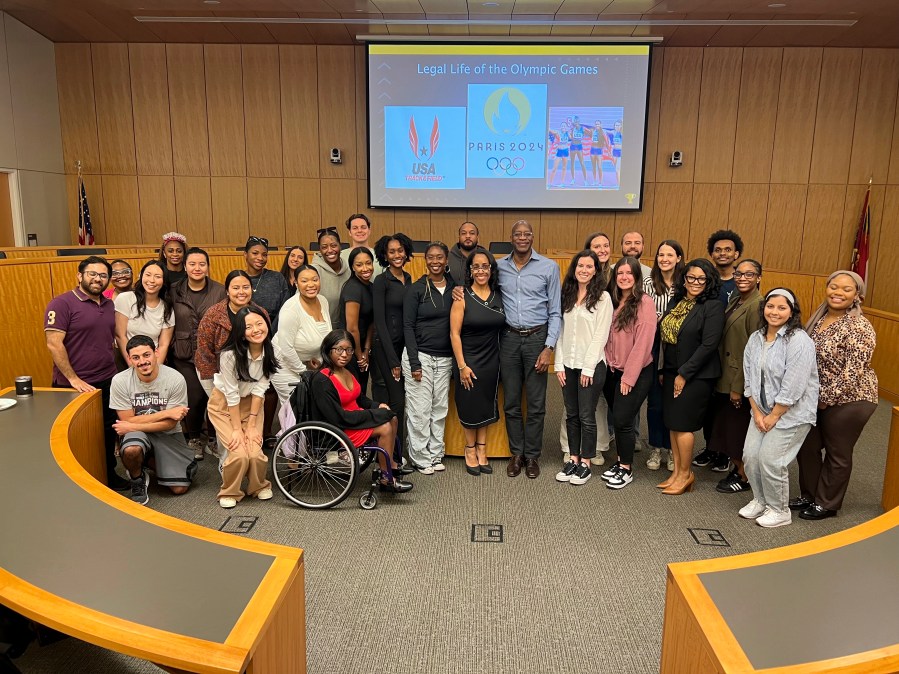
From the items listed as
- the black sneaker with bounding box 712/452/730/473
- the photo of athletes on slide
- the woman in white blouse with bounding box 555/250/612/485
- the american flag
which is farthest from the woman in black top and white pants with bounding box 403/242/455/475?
the american flag

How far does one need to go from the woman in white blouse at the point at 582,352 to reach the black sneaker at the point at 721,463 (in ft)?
3.14

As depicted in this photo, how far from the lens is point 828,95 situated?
28.3ft

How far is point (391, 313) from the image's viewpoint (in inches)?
167

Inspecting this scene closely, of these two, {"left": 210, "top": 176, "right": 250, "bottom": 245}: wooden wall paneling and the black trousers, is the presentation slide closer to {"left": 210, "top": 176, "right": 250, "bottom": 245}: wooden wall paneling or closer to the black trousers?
{"left": 210, "top": 176, "right": 250, "bottom": 245}: wooden wall paneling

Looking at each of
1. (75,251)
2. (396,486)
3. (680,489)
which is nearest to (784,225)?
(680,489)

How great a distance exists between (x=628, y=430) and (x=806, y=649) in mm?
2578

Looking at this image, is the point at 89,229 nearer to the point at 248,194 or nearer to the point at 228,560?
the point at 248,194

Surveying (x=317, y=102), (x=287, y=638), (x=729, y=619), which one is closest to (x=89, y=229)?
(x=317, y=102)

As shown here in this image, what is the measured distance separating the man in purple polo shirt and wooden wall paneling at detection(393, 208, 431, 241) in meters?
5.62

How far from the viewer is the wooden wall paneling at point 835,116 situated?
28.0 feet

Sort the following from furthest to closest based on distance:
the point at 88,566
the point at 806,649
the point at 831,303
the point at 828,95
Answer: the point at 828,95
the point at 831,303
the point at 88,566
the point at 806,649

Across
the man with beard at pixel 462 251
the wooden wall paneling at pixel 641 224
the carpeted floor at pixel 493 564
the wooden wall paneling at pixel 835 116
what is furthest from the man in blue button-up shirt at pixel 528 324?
the wooden wall paneling at pixel 835 116

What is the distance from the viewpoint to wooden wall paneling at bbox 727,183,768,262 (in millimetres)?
8992

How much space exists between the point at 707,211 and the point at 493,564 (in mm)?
7602
